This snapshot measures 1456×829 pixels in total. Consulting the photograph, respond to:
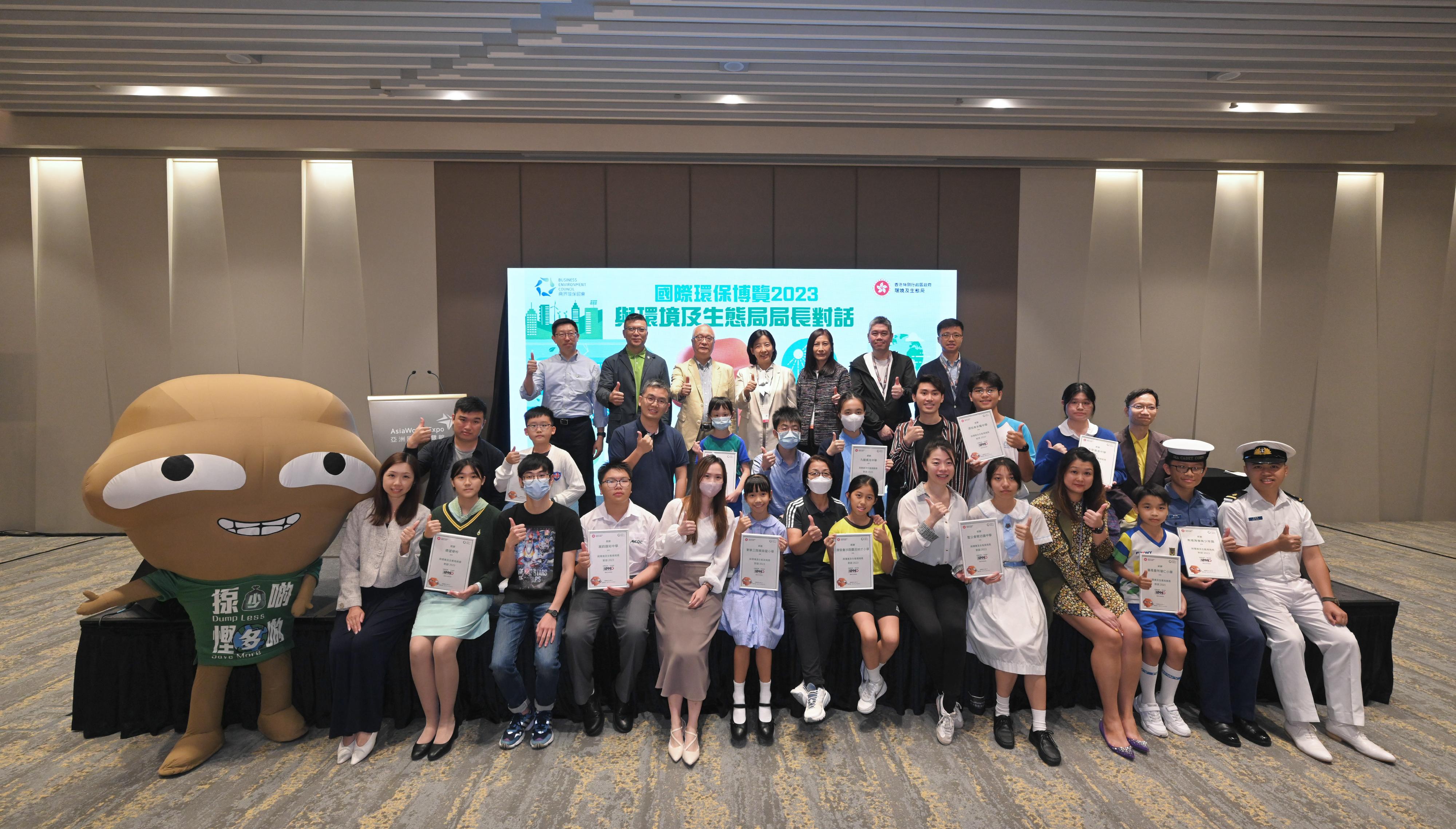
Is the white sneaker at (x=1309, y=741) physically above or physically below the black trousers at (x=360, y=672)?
below

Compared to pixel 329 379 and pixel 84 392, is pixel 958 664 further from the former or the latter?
pixel 84 392

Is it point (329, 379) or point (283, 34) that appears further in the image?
point (329, 379)

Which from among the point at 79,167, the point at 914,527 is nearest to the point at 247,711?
the point at 914,527

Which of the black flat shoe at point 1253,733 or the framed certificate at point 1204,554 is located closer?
the black flat shoe at point 1253,733

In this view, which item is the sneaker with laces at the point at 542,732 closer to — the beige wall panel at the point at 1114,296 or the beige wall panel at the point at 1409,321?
the beige wall panel at the point at 1114,296

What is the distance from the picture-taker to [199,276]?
20.5ft

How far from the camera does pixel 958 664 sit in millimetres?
2934

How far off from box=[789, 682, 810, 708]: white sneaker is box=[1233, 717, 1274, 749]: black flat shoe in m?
1.82

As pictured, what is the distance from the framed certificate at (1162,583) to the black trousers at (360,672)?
3.25m

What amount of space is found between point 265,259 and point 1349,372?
10.4 metres

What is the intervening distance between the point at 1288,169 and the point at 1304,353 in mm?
1777

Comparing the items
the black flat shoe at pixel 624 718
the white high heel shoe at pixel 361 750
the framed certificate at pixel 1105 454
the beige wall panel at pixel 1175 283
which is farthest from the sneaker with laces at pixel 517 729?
the beige wall panel at pixel 1175 283

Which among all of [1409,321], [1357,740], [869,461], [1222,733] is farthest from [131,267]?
[1409,321]

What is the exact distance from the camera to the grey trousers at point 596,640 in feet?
9.49
